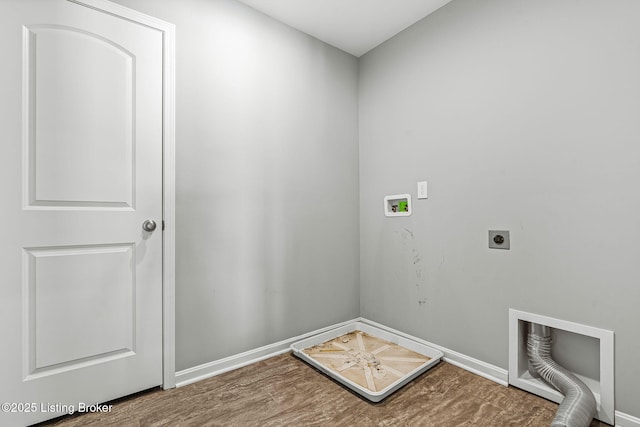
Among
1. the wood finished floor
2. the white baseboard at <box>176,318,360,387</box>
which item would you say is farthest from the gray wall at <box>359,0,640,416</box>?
the white baseboard at <box>176,318,360,387</box>

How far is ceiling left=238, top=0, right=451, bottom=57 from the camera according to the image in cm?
205

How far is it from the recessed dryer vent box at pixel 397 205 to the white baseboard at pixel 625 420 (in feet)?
4.78

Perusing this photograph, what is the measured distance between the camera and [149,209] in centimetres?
168

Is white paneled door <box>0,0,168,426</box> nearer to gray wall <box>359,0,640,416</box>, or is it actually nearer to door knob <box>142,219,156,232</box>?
door knob <box>142,219,156,232</box>

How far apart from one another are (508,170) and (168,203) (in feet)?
6.35

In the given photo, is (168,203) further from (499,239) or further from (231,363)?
(499,239)

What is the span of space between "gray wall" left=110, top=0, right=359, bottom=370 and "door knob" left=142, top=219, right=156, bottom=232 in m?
0.13

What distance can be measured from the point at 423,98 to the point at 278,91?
3.41 ft

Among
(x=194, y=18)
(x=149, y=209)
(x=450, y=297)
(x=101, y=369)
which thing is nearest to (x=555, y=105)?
(x=450, y=297)

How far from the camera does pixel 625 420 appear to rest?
139 centimetres

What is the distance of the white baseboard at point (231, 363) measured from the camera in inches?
69.9

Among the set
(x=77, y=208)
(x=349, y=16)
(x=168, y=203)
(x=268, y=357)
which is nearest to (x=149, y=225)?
(x=168, y=203)

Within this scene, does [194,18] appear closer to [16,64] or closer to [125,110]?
[125,110]

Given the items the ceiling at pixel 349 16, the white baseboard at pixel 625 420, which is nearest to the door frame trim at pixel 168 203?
the ceiling at pixel 349 16
